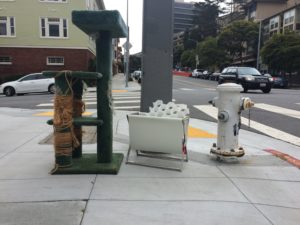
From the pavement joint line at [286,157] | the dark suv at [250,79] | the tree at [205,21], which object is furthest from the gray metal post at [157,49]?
the tree at [205,21]

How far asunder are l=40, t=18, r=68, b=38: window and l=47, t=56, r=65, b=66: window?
1941mm

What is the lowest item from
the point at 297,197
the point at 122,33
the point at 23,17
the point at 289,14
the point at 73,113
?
the point at 297,197

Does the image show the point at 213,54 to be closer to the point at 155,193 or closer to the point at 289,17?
the point at 289,17

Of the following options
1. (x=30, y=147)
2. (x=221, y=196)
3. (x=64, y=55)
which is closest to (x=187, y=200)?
(x=221, y=196)

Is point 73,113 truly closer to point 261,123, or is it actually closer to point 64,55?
point 261,123

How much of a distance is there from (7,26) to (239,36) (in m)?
33.8

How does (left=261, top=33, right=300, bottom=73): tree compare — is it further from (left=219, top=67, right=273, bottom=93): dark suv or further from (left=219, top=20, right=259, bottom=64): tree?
(left=219, top=67, right=273, bottom=93): dark suv

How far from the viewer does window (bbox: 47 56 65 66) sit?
35772mm

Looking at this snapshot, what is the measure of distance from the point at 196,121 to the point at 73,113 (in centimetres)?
572

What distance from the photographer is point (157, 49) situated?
21.5ft

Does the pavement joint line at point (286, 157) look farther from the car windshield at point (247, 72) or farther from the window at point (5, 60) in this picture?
the window at point (5, 60)

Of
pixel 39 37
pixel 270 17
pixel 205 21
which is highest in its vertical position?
pixel 205 21

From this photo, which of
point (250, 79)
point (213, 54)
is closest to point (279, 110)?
point (250, 79)

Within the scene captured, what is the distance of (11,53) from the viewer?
117 ft
